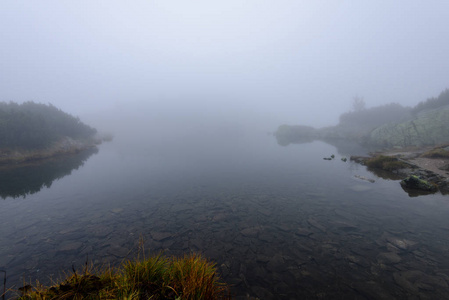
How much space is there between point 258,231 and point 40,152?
4157 cm

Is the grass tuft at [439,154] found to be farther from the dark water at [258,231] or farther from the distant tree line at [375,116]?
the distant tree line at [375,116]

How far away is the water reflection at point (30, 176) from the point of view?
732 inches

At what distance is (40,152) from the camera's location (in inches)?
1339

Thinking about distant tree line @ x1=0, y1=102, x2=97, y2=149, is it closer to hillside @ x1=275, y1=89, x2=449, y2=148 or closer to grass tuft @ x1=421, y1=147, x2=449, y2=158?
grass tuft @ x1=421, y1=147, x2=449, y2=158

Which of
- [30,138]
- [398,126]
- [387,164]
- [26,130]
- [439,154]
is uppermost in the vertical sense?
[26,130]

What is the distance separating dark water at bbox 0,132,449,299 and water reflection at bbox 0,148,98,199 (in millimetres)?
271

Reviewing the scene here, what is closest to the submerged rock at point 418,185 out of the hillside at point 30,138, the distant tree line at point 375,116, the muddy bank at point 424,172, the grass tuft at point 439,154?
the muddy bank at point 424,172

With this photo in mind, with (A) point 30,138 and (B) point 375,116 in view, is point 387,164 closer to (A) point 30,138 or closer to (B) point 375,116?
(A) point 30,138

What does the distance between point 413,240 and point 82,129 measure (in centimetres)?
6561

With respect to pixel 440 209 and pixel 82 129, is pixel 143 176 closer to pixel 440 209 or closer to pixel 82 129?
pixel 440 209

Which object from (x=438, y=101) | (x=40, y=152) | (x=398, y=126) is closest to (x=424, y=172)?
(x=398, y=126)

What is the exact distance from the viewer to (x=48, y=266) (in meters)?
8.66

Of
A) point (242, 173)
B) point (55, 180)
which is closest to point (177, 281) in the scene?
point (242, 173)

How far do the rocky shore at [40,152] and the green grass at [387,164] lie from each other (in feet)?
167
